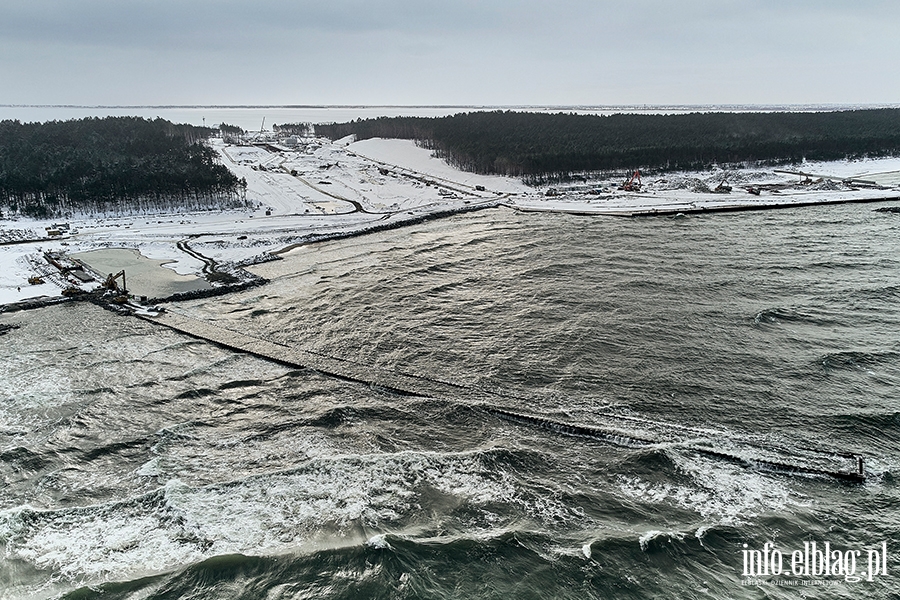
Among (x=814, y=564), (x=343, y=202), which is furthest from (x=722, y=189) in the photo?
(x=814, y=564)

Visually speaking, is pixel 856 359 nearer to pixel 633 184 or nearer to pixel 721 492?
pixel 721 492

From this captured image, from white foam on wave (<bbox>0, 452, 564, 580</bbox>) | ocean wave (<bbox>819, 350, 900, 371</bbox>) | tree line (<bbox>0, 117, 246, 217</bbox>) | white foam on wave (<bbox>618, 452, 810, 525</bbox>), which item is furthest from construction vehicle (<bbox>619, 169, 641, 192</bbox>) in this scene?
white foam on wave (<bbox>0, 452, 564, 580</bbox>)

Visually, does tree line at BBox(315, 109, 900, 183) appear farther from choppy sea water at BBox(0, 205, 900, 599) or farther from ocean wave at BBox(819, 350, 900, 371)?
ocean wave at BBox(819, 350, 900, 371)

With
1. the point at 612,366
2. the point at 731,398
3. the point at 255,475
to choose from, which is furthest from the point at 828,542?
the point at 255,475

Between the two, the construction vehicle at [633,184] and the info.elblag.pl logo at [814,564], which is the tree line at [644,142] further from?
the info.elblag.pl logo at [814,564]

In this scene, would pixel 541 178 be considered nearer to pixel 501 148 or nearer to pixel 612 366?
pixel 501 148

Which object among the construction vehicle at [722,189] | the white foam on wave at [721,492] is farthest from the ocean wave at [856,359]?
the construction vehicle at [722,189]
